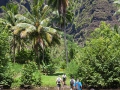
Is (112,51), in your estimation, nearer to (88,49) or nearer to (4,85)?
(88,49)

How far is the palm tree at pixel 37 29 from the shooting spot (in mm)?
33438

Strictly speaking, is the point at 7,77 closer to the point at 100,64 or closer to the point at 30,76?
the point at 30,76

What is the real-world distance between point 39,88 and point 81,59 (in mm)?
5307

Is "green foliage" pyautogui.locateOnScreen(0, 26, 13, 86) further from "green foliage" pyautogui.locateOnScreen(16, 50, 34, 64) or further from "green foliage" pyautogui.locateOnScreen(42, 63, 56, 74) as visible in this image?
"green foliage" pyautogui.locateOnScreen(16, 50, 34, 64)

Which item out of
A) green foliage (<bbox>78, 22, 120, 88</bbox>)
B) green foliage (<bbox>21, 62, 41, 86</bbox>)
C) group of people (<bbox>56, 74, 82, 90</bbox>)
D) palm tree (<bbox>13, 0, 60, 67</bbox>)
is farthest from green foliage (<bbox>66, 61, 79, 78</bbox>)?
palm tree (<bbox>13, 0, 60, 67</bbox>)

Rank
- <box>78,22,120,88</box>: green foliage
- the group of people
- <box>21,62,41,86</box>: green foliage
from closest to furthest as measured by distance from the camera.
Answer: the group of people
<box>78,22,120,88</box>: green foliage
<box>21,62,41,86</box>: green foliage

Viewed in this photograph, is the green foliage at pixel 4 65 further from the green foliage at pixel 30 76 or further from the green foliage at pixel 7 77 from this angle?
the green foliage at pixel 30 76

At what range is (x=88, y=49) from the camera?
2491 centimetres

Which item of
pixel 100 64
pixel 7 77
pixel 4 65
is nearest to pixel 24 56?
pixel 4 65

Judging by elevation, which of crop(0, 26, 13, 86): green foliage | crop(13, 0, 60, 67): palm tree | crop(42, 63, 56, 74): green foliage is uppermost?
crop(13, 0, 60, 67): palm tree

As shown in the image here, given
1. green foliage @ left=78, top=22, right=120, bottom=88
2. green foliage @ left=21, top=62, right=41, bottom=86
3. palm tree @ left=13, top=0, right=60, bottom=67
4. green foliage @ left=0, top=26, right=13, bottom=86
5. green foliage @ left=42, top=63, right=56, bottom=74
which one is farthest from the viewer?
green foliage @ left=42, top=63, right=56, bottom=74

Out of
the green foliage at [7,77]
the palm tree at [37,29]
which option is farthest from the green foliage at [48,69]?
the green foliage at [7,77]

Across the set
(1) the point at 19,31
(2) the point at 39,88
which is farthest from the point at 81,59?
(1) the point at 19,31

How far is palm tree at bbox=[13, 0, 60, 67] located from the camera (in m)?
33.4
